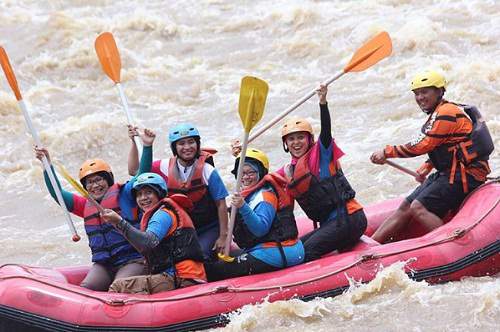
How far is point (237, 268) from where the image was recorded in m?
4.91

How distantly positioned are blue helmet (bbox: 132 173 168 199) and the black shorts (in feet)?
5.43

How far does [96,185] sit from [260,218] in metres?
1.08

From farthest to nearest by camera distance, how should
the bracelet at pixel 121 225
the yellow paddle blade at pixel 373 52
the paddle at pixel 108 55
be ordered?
1. the paddle at pixel 108 55
2. the yellow paddle blade at pixel 373 52
3. the bracelet at pixel 121 225

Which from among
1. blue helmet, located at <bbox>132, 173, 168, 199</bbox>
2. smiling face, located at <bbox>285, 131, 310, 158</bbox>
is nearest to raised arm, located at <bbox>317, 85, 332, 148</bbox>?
smiling face, located at <bbox>285, 131, 310, 158</bbox>

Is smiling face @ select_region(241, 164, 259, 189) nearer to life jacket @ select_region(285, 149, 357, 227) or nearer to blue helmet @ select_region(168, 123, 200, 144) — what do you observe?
life jacket @ select_region(285, 149, 357, 227)

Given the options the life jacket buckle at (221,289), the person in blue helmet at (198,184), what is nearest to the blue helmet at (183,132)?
the person in blue helmet at (198,184)

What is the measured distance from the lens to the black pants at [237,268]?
16.0ft

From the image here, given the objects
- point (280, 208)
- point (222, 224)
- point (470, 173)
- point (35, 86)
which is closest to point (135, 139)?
point (222, 224)

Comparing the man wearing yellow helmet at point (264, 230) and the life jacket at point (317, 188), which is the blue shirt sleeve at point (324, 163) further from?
the man wearing yellow helmet at point (264, 230)

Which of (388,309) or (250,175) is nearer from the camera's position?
(388,309)

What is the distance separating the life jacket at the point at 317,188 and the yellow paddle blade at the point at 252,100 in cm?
36

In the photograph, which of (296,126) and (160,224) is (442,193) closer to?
(296,126)

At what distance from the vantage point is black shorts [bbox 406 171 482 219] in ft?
17.4

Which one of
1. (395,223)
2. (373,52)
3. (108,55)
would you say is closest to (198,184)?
(395,223)
